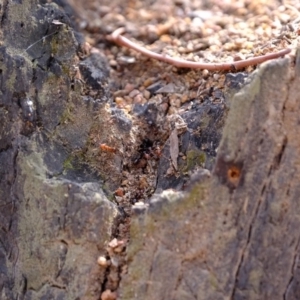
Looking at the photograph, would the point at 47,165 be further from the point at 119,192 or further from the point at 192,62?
the point at 192,62

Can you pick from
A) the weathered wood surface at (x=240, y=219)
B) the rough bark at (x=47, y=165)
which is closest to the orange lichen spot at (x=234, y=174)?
the weathered wood surface at (x=240, y=219)

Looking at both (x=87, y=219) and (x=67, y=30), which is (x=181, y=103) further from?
Result: (x=87, y=219)

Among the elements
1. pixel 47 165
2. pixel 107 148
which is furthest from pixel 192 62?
pixel 47 165

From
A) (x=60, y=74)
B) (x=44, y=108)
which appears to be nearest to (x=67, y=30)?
(x=60, y=74)

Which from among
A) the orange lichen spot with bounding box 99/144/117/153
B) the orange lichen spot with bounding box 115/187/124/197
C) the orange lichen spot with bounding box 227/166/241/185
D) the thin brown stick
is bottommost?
the orange lichen spot with bounding box 115/187/124/197

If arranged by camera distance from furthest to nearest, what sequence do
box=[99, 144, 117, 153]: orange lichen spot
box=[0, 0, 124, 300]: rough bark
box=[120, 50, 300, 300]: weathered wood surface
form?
box=[99, 144, 117, 153]: orange lichen spot < box=[0, 0, 124, 300]: rough bark < box=[120, 50, 300, 300]: weathered wood surface

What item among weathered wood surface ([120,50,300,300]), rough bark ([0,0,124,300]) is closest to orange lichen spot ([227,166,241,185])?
weathered wood surface ([120,50,300,300])

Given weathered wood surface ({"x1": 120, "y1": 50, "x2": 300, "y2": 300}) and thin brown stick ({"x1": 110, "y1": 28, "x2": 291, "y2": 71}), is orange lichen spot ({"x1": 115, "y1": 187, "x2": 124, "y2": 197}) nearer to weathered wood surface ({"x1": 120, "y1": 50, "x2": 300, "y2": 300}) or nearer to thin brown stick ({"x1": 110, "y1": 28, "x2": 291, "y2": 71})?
weathered wood surface ({"x1": 120, "y1": 50, "x2": 300, "y2": 300})
